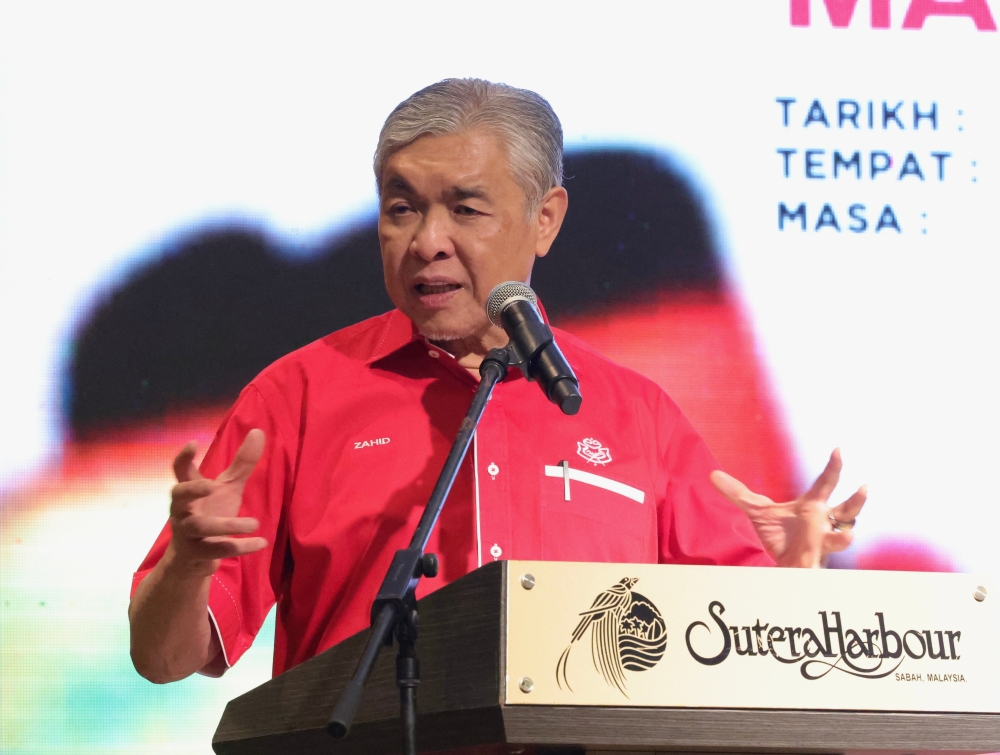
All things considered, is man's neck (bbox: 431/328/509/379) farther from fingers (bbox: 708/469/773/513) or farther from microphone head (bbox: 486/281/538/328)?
microphone head (bbox: 486/281/538/328)

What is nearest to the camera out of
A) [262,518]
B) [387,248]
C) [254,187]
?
[262,518]

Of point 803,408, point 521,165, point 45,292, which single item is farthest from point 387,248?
point 803,408

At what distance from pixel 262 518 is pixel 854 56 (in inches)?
A: 72.1

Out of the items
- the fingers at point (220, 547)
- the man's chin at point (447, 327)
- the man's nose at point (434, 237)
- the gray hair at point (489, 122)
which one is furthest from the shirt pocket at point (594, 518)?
the fingers at point (220, 547)

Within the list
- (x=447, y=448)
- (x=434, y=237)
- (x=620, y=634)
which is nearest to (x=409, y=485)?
(x=447, y=448)

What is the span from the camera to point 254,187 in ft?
8.72

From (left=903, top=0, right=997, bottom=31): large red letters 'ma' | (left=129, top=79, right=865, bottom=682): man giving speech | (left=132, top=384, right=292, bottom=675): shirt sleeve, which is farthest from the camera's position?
(left=903, top=0, right=997, bottom=31): large red letters 'ma'

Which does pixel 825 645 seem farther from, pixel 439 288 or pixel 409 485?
pixel 439 288

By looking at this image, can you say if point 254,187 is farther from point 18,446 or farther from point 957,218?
point 957,218

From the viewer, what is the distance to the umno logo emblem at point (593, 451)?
6.66 feet

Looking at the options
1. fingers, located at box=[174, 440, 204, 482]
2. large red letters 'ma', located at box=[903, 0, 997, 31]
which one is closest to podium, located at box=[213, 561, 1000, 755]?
fingers, located at box=[174, 440, 204, 482]

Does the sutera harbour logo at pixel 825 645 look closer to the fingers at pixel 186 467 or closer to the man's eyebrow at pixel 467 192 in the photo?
the fingers at pixel 186 467

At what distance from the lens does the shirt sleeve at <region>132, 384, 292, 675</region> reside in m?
1.76

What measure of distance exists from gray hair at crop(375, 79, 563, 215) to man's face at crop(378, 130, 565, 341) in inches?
0.8
